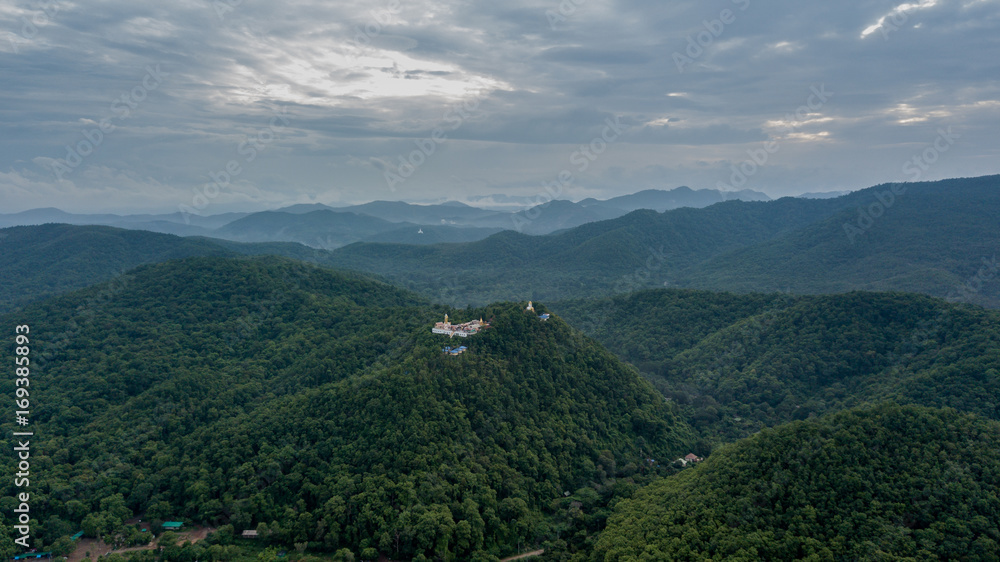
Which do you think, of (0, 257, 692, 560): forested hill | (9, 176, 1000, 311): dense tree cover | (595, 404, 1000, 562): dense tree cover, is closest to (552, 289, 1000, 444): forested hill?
(0, 257, 692, 560): forested hill

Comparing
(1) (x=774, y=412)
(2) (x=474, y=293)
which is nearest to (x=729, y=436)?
(1) (x=774, y=412)

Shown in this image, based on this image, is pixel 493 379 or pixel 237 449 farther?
pixel 493 379

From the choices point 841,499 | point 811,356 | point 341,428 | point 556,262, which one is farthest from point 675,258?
point 341,428

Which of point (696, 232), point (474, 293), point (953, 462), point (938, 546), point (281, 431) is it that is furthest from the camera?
point (696, 232)

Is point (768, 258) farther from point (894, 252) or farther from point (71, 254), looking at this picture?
point (71, 254)

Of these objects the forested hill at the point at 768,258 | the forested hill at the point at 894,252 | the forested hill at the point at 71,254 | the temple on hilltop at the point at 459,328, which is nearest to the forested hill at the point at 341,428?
the temple on hilltop at the point at 459,328

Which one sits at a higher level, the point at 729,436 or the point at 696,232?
the point at 696,232

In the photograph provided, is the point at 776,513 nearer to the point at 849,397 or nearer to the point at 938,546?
the point at 938,546
